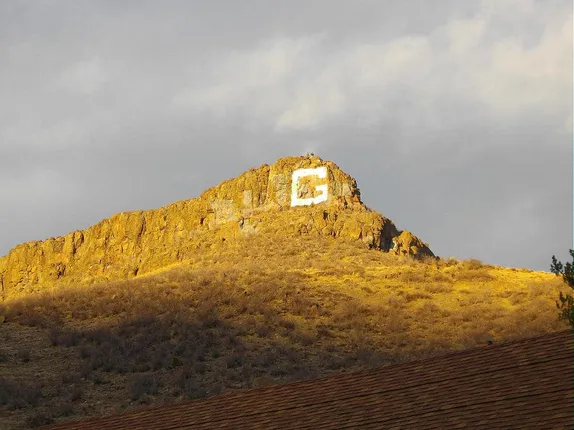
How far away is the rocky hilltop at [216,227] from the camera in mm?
67562

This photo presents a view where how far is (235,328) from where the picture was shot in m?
32.5

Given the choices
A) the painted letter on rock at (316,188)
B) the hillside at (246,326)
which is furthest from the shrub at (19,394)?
the painted letter on rock at (316,188)


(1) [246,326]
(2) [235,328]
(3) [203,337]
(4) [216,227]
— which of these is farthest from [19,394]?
(4) [216,227]

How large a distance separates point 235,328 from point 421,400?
74.5 ft

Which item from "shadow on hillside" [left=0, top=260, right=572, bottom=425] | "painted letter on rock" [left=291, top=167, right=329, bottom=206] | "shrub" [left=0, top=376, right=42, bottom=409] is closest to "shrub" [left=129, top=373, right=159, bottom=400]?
"shadow on hillside" [left=0, top=260, right=572, bottom=425]

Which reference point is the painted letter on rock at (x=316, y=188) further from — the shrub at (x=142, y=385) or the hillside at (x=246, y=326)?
the shrub at (x=142, y=385)

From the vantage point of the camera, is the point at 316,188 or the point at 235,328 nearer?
the point at 235,328

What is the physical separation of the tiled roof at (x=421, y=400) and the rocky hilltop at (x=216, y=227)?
52338mm

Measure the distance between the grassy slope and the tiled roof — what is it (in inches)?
468

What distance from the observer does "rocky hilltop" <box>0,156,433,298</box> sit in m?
67.6

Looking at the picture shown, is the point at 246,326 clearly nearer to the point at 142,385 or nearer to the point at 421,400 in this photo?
the point at 142,385

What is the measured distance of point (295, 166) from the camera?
75.1 metres

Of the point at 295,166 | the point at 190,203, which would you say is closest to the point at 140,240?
the point at 190,203

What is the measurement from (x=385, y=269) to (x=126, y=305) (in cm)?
1732
